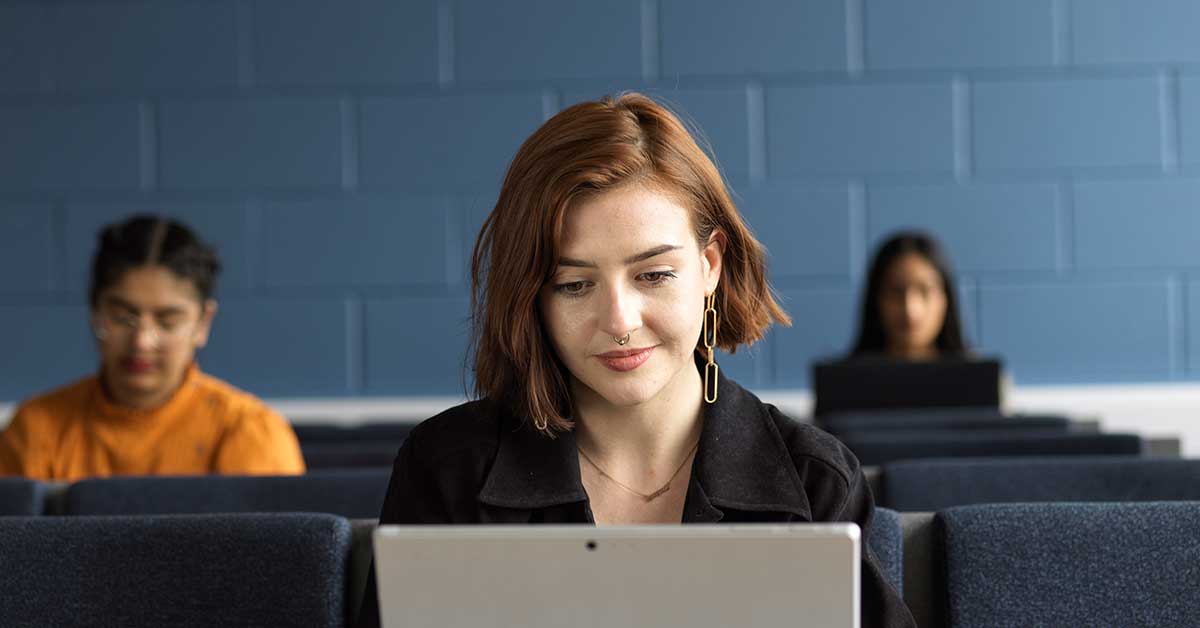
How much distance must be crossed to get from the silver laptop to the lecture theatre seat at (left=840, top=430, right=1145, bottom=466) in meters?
1.56

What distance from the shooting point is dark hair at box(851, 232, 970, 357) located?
4.83 m

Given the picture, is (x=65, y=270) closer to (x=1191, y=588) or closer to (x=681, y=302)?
(x=681, y=302)

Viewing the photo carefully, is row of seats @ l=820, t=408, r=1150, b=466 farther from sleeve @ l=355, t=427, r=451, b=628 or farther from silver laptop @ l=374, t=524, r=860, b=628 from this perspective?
silver laptop @ l=374, t=524, r=860, b=628

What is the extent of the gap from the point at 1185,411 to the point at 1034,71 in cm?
121

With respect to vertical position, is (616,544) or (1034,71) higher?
(1034,71)

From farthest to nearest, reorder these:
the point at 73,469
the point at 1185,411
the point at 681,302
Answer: the point at 1185,411 < the point at 73,469 < the point at 681,302

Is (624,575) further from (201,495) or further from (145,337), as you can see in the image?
(145,337)

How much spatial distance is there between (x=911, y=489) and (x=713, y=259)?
650 mm

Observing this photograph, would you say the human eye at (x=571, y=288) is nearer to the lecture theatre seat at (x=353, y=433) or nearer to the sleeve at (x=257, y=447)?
the sleeve at (x=257, y=447)

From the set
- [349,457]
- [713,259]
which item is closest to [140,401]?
[349,457]

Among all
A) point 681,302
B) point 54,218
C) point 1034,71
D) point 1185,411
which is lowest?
point 1185,411

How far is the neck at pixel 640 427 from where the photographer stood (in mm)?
1797

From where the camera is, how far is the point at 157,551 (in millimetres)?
1710

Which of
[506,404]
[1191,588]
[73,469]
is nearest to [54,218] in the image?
[73,469]
